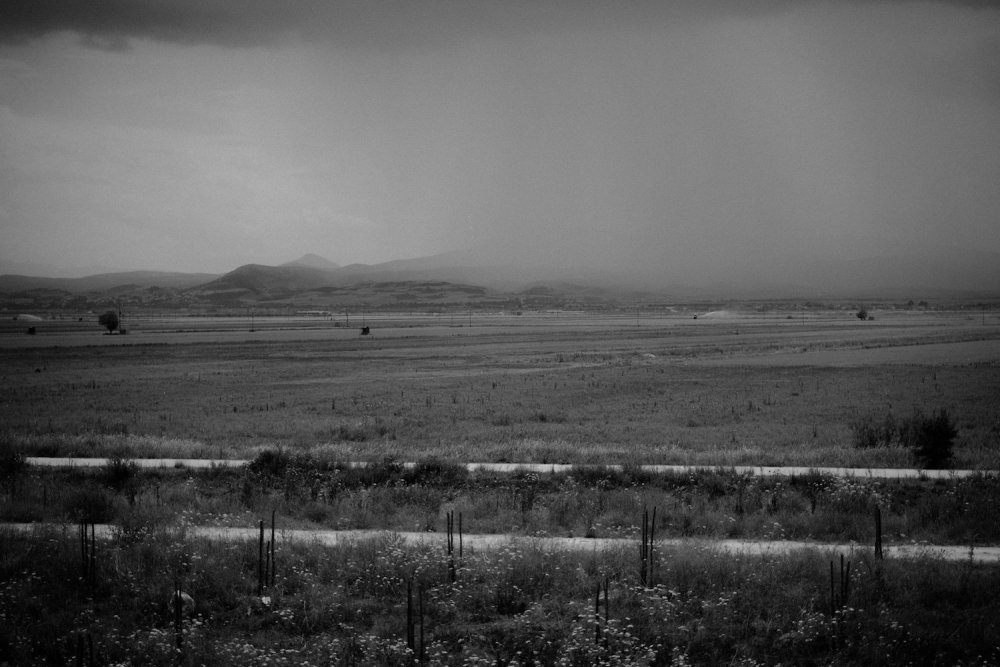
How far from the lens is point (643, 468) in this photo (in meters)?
19.6

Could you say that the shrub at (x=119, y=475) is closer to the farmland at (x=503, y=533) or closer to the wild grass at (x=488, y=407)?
the farmland at (x=503, y=533)

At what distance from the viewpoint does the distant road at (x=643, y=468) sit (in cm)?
1848

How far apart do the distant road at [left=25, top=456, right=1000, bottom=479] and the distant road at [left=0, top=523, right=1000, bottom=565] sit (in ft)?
16.6

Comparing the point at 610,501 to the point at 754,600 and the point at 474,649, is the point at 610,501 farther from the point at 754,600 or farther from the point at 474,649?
the point at 474,649

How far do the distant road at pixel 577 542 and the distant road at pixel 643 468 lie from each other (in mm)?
5059

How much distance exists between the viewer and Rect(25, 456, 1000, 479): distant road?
18484 mm

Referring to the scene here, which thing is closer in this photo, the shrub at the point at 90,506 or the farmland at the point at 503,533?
the farmland at the point at 503,533

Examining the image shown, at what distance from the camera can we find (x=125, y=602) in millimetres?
11562

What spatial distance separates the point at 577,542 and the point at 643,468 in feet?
21.5

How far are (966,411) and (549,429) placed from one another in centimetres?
2049

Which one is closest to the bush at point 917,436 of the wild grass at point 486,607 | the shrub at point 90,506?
the wild grass at point 486,607

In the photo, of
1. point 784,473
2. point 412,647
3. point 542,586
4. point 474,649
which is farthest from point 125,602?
point 784,473

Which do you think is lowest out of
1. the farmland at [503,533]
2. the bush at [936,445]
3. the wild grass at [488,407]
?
the wild grass at [488,407]

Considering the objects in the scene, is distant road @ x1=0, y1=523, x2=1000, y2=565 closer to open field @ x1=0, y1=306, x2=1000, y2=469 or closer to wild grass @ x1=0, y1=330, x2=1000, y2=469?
wild grass @ x1=0, y1=330, x2=1000, y2=469
